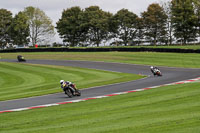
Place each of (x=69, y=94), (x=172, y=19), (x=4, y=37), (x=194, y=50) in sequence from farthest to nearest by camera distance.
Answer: (x=4, y=37)
(x=172, y=19)
(x=194, y=50)
(x=69, y=94)

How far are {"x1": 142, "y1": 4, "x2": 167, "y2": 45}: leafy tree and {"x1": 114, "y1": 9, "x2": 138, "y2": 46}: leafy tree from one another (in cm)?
401

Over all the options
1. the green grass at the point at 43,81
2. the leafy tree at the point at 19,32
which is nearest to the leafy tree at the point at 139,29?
the leafy tree at the point at 19,32

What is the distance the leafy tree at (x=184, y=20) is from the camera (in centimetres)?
7112

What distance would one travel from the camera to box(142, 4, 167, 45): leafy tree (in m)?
79.0

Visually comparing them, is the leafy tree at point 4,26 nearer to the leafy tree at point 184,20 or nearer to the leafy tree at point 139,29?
the leafy tree at point 139,29

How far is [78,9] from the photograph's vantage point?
321ft

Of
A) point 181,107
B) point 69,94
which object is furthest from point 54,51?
point 181,107

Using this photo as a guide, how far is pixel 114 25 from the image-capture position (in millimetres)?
88250

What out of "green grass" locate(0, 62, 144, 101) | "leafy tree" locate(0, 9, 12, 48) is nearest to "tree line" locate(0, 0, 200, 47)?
"leafy tree" locate(0, 9, 12, 48)

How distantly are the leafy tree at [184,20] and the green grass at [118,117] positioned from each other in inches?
2395

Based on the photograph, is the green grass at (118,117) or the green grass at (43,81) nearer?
the green grass at (118,117)

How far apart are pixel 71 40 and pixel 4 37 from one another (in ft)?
72.7

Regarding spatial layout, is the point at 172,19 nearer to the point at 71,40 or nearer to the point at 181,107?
the point at 71,40

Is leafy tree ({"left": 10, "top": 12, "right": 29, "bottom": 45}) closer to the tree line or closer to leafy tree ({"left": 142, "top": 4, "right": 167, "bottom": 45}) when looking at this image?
the tree line
